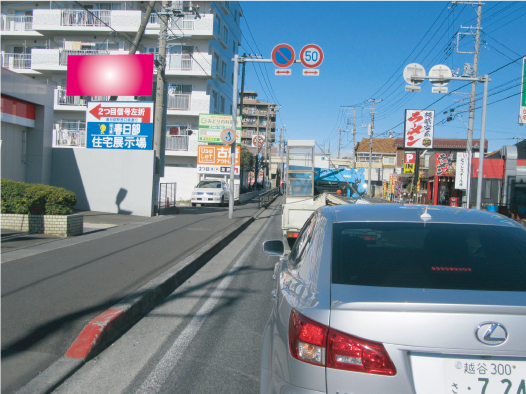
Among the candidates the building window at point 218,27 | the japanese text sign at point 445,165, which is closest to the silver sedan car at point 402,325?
the japanese text sign at point 445,165

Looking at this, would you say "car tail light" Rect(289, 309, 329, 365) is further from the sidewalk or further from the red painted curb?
the sidewalk

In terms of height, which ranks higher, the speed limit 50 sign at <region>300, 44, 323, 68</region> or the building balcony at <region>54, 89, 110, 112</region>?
the building balcony at <region>54, 89, 110, 112</region>

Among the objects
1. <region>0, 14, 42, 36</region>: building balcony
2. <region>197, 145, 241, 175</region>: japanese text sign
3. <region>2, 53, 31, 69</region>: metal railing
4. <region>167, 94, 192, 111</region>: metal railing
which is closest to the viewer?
<region>197, 145, 241, 175</region>: japanese text sign

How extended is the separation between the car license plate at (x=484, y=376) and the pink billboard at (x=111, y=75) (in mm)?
18690

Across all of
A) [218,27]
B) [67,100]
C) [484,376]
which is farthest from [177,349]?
[218,27]

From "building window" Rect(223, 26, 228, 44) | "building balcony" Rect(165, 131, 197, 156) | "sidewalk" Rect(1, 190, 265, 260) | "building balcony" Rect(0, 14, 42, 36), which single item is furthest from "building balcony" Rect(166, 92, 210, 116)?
"sidewalk" Rect(1, 190, 265, 260)

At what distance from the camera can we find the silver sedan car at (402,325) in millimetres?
2045

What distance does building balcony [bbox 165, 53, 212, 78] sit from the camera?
33781 mm

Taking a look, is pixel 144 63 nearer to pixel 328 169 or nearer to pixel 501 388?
pixel 328 169

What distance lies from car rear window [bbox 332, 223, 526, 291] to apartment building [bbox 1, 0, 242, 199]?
104 ft

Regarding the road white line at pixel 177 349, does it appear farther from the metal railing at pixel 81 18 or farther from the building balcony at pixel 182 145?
the metal railing at pixel 81 18

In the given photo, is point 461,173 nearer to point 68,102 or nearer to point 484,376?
point 484,376

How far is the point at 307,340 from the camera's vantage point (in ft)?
7.23

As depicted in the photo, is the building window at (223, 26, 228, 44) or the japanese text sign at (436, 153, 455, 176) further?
the building window at (223, 26, 228, 44)
